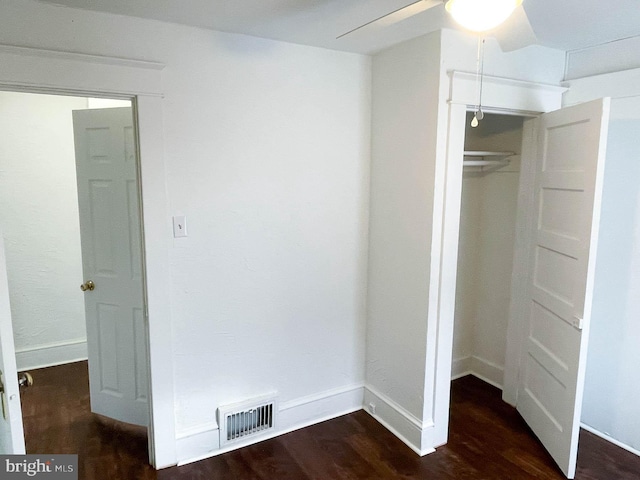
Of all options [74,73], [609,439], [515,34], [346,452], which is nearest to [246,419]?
[346,452]

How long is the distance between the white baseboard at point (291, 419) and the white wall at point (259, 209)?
0.4 inches

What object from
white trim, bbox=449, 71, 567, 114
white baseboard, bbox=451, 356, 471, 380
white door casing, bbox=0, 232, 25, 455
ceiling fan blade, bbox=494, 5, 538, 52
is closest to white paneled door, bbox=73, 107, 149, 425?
white door casing, bbox=0, 232, 25, 455

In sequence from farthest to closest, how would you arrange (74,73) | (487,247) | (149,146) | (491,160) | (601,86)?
(487,247), (491,160), (601,86), (149,146), (74,73)

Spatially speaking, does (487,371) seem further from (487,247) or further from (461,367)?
(487,247)

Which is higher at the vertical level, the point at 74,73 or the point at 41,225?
the point at 74,73

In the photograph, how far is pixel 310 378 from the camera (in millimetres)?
2836

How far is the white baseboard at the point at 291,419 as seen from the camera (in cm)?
247

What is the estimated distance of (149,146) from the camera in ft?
7.04

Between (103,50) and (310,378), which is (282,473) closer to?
(310,378)

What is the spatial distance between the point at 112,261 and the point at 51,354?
159cm

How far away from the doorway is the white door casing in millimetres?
2092

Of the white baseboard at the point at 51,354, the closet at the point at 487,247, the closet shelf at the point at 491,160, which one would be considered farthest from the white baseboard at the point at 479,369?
the white baseboard at the point at 51,354

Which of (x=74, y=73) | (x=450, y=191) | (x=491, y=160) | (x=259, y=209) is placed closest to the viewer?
(x=74, y=73)

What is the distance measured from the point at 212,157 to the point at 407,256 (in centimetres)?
121
